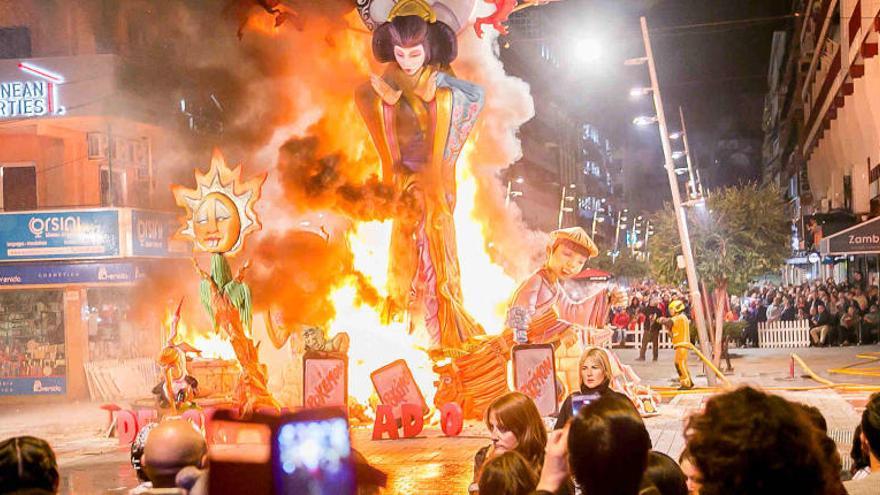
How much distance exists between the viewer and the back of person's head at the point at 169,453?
4309mm

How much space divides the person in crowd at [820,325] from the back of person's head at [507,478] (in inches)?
1070

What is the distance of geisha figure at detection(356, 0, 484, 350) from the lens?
16438 millimetres

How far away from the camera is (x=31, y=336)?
80.1 feet

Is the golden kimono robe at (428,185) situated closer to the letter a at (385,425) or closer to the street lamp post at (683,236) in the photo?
the letter a at (385,425)

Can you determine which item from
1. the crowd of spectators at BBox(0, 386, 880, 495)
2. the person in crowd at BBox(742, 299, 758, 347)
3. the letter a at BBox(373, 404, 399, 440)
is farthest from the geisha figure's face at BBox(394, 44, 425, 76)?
the person in crowd at BBox(742, 299, 758, 347)

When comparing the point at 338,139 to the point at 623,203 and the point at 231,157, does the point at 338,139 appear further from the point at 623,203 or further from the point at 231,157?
the point at 623,203

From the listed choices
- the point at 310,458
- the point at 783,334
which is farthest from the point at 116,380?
the point at 310,458

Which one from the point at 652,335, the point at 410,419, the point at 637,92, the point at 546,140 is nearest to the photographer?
the point at 410,419

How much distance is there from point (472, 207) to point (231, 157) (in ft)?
16.8

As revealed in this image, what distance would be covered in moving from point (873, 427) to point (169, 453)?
3.03 metres

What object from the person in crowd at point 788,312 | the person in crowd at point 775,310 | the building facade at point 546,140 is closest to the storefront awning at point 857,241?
the person in crowd at point 775,310

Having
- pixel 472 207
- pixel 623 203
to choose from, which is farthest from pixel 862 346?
pixel 623 203

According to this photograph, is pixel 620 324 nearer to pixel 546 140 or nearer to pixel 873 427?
pixel 873 427

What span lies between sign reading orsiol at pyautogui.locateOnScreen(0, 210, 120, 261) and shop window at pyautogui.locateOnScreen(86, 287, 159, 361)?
1533 mm
